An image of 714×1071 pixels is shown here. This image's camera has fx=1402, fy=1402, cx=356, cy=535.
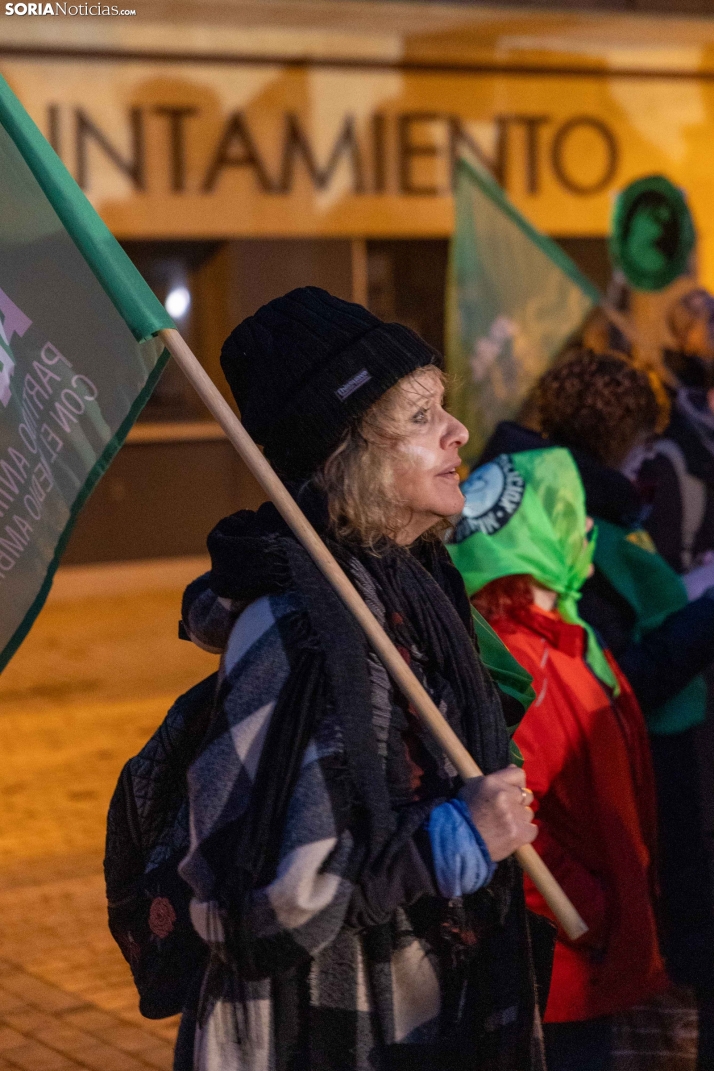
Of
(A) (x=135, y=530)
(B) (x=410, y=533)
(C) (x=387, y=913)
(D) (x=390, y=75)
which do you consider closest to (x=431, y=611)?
(B) (x=410, y=533)

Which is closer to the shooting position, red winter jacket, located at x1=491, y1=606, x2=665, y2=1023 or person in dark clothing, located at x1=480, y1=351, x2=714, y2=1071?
red winter jacket, located at x1=491, y1=606, x2=665, y2=1023

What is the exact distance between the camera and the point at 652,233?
21.6ft

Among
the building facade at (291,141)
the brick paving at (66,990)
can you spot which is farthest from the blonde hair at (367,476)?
the building facade at (291,141)

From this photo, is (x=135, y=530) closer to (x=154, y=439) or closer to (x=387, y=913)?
(x=154, y=439)

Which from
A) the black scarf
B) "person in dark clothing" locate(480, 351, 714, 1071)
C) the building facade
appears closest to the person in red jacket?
"person in dark clothing" locate(480, 351, 714, 1071)

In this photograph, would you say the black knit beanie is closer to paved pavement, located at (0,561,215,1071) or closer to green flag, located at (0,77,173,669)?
green flag, located at (0,77,173,669)

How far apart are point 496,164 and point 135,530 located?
5212mm

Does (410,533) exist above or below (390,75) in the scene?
below

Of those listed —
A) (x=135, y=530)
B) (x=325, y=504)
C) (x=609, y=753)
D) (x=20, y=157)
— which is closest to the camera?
(x=325, y=504)

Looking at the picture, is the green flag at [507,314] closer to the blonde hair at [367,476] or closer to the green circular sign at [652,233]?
the green circular sign at [652,233]

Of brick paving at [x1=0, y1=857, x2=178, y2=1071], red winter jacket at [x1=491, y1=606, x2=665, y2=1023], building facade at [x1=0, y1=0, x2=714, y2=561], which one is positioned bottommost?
brick paving at [x1=0, y1=857, x2=178, y2=1071]

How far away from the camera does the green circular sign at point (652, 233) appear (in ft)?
21.2

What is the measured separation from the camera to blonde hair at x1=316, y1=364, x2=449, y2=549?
2.07 m

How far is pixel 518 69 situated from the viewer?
1409 centimetres
